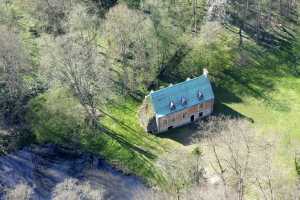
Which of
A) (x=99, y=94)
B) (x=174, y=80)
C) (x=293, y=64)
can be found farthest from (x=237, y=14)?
(x=99, y=94)

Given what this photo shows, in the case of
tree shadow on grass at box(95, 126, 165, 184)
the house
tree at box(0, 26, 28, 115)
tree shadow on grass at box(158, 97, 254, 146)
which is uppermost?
tree at box(0, 26, 28, 115)

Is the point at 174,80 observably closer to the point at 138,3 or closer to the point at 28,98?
the point at 138,3

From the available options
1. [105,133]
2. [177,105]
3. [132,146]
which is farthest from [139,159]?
[177,105]

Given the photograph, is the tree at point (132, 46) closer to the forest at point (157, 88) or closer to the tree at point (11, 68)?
the forest at point (157, 88)

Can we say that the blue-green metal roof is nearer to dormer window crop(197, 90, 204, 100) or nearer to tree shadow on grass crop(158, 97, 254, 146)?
dormer window crop(197, 90, 204, 100)

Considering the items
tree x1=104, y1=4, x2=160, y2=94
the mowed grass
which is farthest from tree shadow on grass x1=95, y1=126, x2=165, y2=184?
tree x1=104, y1=4, x2=160, y2=94

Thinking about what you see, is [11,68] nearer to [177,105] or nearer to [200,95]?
[177,105]

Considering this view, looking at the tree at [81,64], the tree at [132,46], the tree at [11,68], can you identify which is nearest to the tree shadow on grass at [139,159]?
the tree at [81,64]
